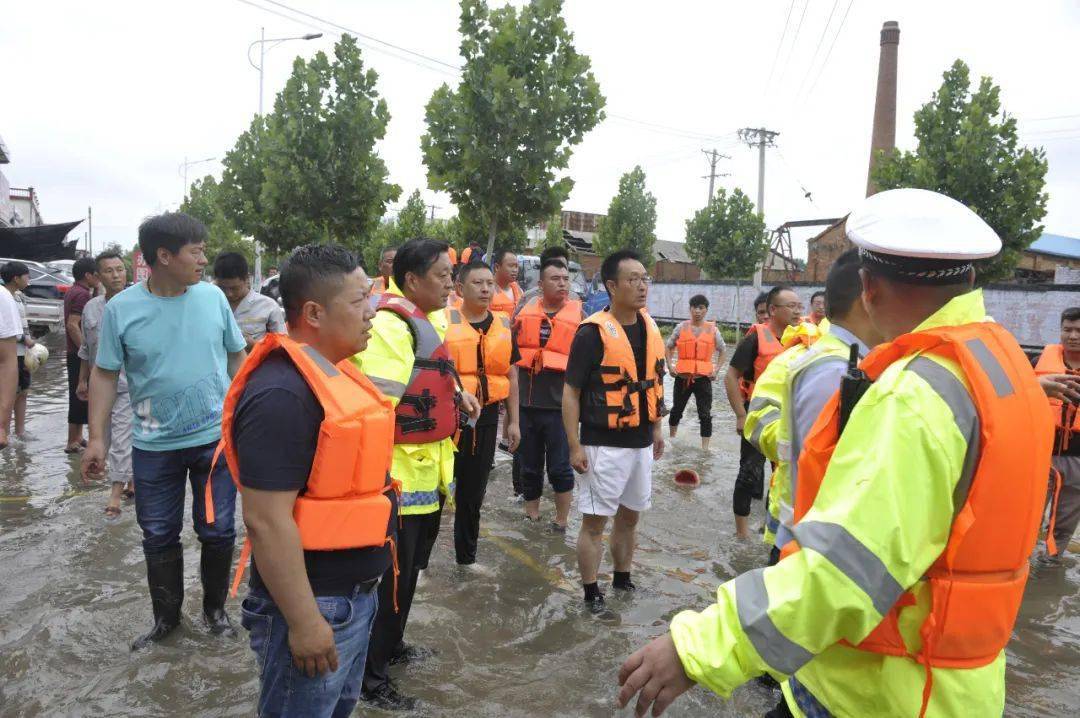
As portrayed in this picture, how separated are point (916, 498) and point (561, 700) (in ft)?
8.47

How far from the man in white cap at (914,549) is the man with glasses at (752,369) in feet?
13.4

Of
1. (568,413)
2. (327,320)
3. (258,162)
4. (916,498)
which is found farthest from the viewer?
(258,162)

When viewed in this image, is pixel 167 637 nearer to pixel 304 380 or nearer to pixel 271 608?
pixel 271 608

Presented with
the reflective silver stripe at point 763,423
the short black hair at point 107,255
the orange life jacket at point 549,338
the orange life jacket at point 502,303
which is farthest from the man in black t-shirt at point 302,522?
the orange life jacket at point 502,303

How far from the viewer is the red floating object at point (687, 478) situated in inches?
293

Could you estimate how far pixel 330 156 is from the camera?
15633mm

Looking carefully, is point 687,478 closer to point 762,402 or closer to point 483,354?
point 483,354

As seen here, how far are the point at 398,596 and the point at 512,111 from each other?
9.23 meters

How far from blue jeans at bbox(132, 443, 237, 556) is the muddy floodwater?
1.83ft

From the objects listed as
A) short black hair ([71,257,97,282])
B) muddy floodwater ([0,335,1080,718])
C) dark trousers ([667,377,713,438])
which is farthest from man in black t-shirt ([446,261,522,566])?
short black hair ([71,257,97,282])

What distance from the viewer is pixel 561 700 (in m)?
3.51

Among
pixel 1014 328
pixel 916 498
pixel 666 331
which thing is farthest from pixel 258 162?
pixel 916 498

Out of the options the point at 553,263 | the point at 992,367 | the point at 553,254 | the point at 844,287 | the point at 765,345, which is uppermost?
the point at 553,254

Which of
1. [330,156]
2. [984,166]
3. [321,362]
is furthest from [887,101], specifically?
[321,362]
